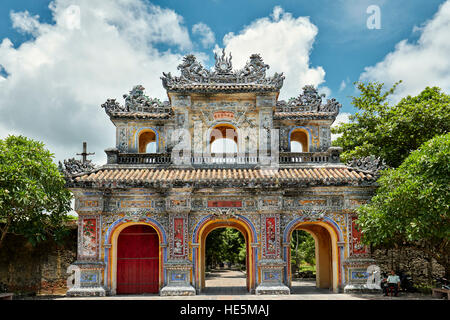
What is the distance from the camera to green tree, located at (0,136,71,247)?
51.4 feet

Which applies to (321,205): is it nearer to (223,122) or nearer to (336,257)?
(336,257)

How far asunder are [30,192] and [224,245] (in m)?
19.5

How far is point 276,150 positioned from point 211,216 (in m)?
4.41

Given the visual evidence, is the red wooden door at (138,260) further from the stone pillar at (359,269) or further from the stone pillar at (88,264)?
the stone pillar at (359,269)

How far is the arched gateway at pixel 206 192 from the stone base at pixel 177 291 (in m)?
0.04

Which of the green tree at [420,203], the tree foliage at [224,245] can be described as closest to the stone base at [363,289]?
the green tree at [420,203]

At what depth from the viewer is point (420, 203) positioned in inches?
531

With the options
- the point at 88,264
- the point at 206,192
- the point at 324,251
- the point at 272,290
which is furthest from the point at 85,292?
the point at 324,251

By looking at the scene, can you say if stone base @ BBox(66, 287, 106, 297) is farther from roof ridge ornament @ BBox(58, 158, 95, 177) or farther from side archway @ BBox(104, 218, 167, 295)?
roof ridge ornament @ BBox(58, 158, 95, 177)

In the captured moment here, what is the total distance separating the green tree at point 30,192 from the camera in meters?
15.7

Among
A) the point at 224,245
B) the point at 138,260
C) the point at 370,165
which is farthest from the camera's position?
the point at 224,245

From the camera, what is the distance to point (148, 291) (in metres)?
18.1

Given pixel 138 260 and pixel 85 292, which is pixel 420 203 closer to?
pixel 138 260

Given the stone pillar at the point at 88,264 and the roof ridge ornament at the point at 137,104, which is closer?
the stone pillar at the point at 88,264
